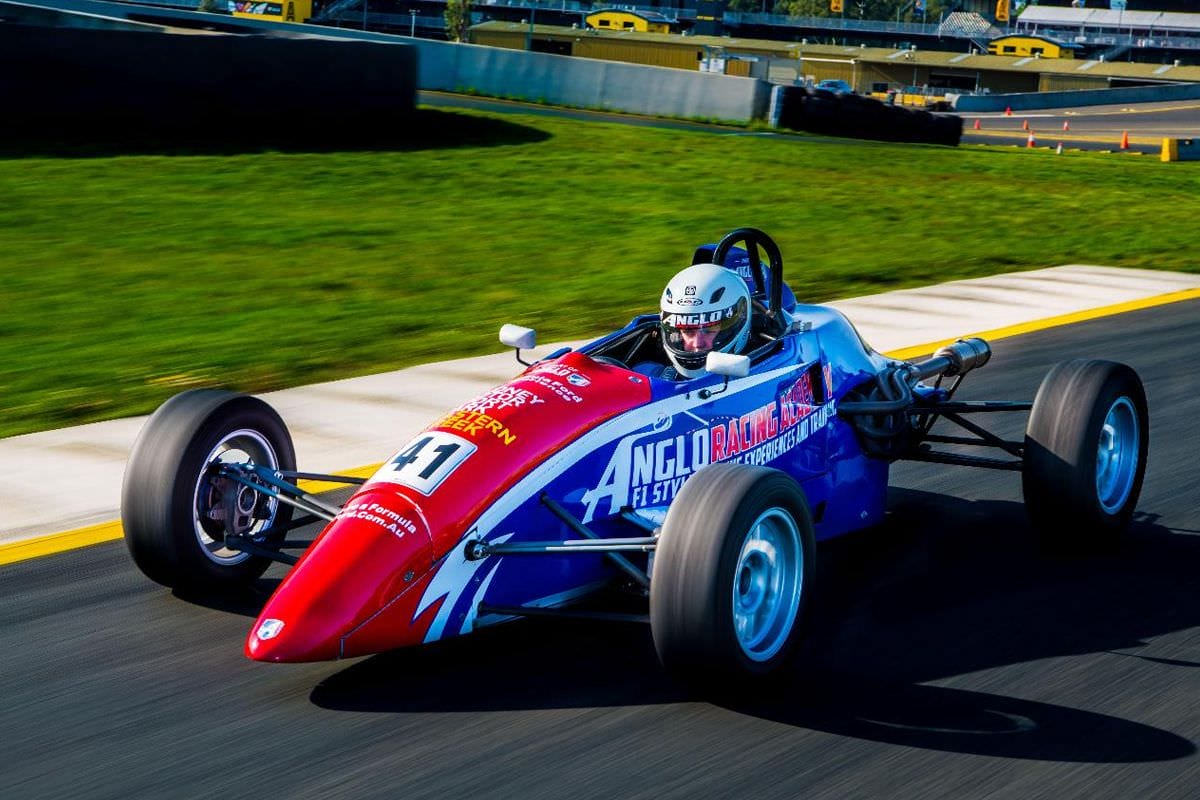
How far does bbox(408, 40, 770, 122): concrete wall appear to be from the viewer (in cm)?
3266

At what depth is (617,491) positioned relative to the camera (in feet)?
19.2

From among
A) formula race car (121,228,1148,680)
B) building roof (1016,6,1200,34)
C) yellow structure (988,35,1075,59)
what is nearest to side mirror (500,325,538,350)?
formula race car (121,228,1148,680)

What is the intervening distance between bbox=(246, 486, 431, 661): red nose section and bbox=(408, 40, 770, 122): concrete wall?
27.7 metres

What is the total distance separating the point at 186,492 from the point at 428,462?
1078 millimetres

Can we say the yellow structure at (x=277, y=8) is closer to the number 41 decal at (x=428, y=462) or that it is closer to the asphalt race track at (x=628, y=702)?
the asphalt race track at (x=628, y=702)

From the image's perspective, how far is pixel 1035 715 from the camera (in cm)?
536

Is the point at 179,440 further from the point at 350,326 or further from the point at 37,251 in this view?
the point at 37,251

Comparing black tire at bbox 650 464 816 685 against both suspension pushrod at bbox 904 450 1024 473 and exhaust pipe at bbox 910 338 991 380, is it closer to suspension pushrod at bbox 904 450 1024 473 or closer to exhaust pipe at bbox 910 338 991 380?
suspension pushrod at bbox 904 450 1024 473

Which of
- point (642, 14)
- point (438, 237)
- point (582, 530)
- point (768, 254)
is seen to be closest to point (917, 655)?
point (582, 530)

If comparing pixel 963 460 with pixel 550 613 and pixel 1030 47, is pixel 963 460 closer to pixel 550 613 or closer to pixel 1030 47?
pixel 550 613

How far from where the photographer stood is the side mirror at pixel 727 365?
5.92m

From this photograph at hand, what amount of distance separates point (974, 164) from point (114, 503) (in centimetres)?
2196

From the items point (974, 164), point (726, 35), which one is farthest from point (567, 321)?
point (726, 35)

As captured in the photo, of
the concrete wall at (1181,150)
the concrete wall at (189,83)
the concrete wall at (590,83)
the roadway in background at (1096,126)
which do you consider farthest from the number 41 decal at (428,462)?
the roadway in background at (1096,126)
